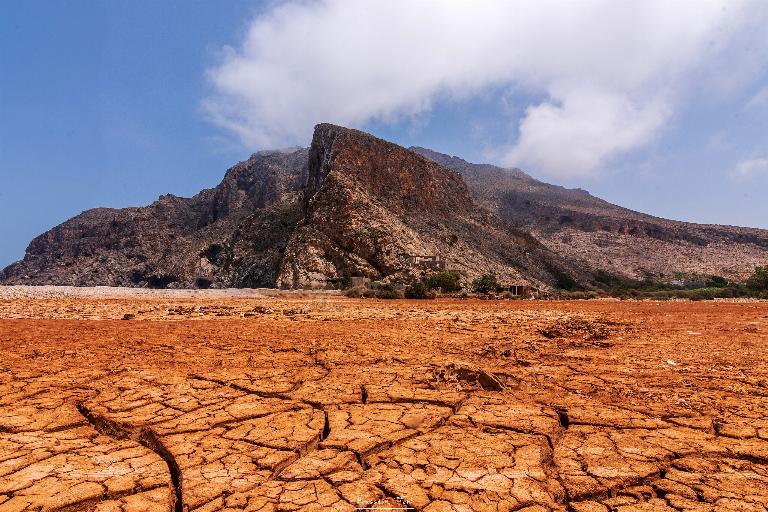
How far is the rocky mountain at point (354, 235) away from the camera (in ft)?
133

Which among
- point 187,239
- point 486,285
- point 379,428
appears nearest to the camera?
point 379,428

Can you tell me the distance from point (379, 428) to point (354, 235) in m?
36.5

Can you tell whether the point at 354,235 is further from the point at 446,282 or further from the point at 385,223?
the point at 446,282

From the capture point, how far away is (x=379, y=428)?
3553 mm

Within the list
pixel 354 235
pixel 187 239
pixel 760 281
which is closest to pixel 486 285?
pixel 354 235

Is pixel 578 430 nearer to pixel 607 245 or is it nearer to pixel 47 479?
pixel 47 479

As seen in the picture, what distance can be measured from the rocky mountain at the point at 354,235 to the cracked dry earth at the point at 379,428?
30.4 metres

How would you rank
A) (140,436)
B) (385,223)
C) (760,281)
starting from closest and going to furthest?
(140,436) → (760,281) → (385,223)

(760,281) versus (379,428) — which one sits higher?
(760,281)

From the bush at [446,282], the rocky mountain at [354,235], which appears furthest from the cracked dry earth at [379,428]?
the rocky mountain at [354,235]

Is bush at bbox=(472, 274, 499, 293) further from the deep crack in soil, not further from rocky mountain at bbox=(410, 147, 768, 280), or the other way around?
rocky mountain at bbox=(410, 147, 768, 280)

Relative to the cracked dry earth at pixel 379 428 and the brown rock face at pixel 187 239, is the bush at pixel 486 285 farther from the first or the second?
the cracked dry earth at pixel 379 428

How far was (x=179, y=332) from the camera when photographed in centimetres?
894

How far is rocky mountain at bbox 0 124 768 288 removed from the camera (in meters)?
→ 40.7
